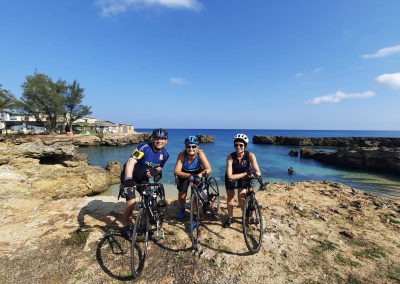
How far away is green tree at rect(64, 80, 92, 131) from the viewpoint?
60.4 metres

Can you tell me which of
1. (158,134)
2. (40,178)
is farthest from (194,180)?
(40,178)

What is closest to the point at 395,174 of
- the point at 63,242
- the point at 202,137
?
the point at 63,242

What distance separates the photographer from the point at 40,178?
9.95m

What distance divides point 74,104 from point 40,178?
6444 cm

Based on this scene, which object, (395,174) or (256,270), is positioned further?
(395,174)

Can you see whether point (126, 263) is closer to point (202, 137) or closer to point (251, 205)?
point (251, 205)

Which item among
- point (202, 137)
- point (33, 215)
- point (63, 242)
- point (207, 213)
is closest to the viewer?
point (63, 242)

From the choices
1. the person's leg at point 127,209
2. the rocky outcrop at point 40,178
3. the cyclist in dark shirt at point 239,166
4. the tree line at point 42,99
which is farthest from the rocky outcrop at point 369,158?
the tree line at point 42,99

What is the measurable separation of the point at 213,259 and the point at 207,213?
2340 millimetres

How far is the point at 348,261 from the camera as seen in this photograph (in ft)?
11.9

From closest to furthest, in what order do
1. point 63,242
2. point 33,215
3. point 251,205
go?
1. point 63,242
2. point 251,205
3. point 33,215

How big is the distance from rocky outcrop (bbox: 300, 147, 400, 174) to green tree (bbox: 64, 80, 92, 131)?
2954 inches

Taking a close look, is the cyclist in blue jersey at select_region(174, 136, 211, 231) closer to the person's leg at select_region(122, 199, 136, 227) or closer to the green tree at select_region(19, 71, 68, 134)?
the person's leg at select_region(122, 199, 136, 227)

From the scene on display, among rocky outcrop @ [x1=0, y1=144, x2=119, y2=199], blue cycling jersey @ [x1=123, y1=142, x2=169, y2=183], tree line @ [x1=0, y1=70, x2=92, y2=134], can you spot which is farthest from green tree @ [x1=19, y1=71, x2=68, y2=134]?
blue cycling jersey @ [x1=123, y1=142, x2=169, y2=183]
